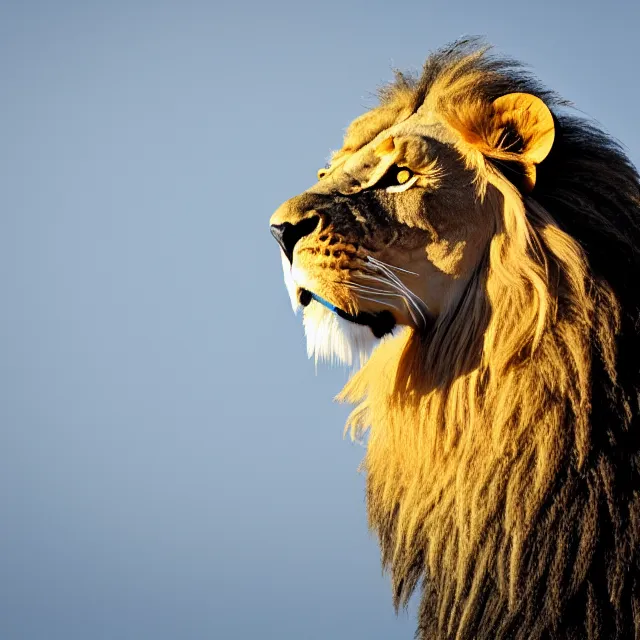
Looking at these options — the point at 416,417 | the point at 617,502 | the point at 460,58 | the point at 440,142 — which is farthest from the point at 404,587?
the point at 460,58

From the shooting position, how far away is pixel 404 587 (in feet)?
14.1

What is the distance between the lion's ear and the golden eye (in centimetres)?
23

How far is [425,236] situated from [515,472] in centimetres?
75

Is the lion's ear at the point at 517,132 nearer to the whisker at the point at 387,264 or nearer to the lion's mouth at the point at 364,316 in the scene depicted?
the whisker at the point at 387,264

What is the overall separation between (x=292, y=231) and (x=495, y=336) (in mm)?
686

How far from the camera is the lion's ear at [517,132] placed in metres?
4.04

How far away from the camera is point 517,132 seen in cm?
414

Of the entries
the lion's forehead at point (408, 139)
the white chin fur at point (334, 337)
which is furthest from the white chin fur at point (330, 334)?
the lion's forehead at point (408, 139)

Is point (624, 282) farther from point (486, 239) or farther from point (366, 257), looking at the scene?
point (366, 257)

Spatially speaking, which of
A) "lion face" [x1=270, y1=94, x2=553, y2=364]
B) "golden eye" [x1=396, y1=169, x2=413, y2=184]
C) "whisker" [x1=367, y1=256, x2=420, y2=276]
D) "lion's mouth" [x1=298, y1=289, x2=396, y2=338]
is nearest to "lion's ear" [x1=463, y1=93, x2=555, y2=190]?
"lion face" [x1=270, y1=94, x2=553, y2=364]

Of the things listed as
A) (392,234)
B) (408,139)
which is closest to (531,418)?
(392,234)

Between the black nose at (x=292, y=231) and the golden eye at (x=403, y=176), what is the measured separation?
0.30 m

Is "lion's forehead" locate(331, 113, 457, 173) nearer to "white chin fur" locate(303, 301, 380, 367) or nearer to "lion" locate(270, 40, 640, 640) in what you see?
"lion" locate(270, 40, 640, 640)

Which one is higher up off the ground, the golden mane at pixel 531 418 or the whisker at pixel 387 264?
the whisker at pixel 387 264
